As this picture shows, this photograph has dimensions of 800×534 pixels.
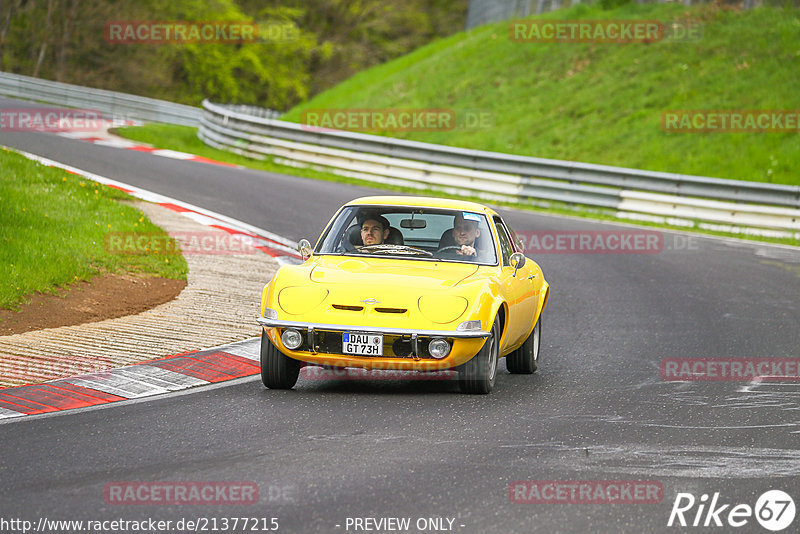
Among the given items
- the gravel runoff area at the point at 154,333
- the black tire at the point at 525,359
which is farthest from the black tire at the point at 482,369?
the gravel runoff area at the point at 154,333

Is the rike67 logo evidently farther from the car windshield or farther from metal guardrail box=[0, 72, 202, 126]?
metal guardrail box=[0, 72, 202, 126]

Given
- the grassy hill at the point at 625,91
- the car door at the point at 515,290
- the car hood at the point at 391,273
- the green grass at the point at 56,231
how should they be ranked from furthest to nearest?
the grassy hill at the point at 625,91
the green grass at the point at 56,231
the car door at the point at 515,290
the car hood at the point at 391,273

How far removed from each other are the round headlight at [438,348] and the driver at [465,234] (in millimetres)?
1426

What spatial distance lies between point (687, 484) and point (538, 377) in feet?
11.0

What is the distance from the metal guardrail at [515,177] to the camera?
20.7 metres

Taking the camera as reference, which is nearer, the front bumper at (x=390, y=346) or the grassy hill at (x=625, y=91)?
the front bumper at (x=390, y=346)

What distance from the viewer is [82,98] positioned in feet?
120

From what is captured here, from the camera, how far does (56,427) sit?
21.9 ft

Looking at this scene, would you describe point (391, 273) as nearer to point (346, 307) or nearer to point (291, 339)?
point (346, 307)

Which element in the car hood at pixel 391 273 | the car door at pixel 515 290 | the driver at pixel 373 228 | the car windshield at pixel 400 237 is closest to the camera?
the car hood at pixel 391 273

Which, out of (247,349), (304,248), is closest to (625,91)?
(247,349)

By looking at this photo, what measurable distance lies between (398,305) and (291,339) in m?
0.80

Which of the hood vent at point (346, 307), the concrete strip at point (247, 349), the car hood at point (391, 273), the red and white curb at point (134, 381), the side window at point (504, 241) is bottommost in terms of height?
the concrete strip at point (247, 349)

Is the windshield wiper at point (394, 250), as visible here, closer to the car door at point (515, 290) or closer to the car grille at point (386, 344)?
the car door at point (515, 290)
